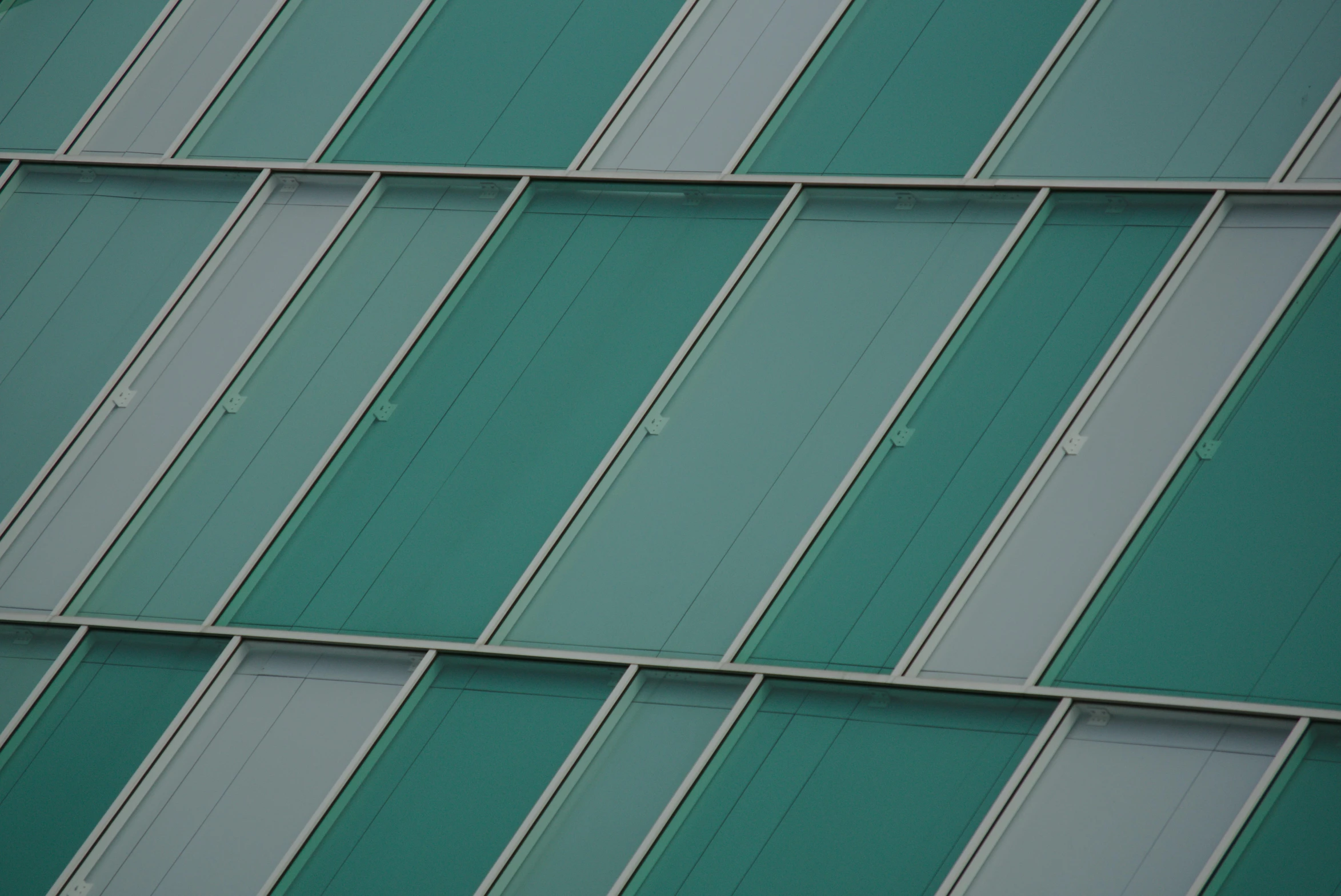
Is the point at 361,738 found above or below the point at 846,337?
below

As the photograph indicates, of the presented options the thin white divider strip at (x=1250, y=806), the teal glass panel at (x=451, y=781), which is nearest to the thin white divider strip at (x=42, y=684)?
the teal glass panel at (x=451, y=781)

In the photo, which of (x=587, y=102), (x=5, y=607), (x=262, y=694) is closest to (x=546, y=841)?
(x=262, y=694)

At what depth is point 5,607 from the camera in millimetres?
14102

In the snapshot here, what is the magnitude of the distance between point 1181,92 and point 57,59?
1034 cm

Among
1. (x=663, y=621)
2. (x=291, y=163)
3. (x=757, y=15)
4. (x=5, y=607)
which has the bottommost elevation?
(x=5, y=607)

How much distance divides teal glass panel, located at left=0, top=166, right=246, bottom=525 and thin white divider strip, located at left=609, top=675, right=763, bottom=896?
6305 millimetres

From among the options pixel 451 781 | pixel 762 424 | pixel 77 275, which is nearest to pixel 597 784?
pixel 451 781

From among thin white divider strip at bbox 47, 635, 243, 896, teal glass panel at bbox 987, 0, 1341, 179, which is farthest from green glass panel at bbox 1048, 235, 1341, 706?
thin white divider strip at bbox 47, 635, 243, 896

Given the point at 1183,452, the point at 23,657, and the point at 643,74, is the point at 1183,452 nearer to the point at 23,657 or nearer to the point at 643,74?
the point at 643,74

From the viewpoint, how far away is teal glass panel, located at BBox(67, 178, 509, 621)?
45.5 feet

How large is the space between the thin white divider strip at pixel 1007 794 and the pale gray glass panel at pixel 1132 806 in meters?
0.10

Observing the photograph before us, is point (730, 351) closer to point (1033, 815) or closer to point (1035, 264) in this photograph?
point (1035, 264)

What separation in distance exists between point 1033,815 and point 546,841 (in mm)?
3376

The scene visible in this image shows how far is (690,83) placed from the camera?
14.8 metres
